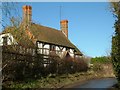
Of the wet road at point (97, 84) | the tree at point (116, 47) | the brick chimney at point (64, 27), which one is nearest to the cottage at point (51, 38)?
the brick chimney at point (64, 27)

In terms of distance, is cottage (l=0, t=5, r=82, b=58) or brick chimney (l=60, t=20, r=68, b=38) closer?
cottage (l=0, t=5, r=82, b=58)

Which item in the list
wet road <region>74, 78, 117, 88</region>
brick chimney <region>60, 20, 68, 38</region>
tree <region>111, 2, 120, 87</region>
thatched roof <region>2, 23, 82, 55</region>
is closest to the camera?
tree <region>111, 2, 120, 87</region>

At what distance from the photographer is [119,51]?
53.7 feet

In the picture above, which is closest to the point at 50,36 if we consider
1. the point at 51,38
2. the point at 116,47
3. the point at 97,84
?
the point at 51,38

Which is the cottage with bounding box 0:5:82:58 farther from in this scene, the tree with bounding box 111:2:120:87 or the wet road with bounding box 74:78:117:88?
the tree with bounding box 111:2:120:87

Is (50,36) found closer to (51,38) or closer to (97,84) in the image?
(51,38)

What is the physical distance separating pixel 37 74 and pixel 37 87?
519 centimetres

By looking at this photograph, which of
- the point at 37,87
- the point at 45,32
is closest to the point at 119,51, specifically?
the point at 37,87

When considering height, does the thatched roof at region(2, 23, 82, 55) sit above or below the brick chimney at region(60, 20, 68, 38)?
below

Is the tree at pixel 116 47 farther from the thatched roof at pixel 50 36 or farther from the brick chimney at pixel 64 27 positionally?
the brick chimney at pixel 64 27

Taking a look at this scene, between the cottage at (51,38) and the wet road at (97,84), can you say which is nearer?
Result: the wet road at (97,84)

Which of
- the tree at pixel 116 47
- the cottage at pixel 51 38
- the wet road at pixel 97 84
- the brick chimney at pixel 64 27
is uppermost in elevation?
the brick chimney at pixel 64 27

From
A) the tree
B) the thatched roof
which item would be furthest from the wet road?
the thatched roof

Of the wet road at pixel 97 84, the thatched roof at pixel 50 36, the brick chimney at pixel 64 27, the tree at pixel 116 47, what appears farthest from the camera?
the brick chimney at pixel 64 27
